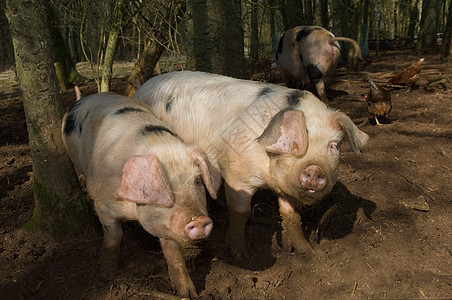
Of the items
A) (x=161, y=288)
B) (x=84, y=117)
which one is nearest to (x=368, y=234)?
(x=161, y=288)

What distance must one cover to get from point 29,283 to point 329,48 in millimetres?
6315

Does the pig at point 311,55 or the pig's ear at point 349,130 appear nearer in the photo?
the pig's ear at point 349,130

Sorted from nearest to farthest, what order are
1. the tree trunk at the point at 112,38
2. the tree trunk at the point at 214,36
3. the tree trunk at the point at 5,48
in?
the tree trunk at the point at 214,36 → the tree trunk at the point at 112,38 → the tree trunk at the point at 5,48

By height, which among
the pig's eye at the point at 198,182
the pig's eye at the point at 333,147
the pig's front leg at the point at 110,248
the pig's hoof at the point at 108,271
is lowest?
the pig's hoof at the point at 108,271

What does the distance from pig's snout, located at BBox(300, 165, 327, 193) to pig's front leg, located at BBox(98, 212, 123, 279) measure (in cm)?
146

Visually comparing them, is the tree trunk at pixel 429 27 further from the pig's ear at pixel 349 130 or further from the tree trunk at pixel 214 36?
the pig's ear at pixel 349 130

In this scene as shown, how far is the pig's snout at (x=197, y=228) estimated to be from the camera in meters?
2.51

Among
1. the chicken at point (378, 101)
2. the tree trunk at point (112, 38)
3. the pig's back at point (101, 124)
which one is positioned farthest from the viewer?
the tree trunk at point (112, 38)

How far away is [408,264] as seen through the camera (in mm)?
3307

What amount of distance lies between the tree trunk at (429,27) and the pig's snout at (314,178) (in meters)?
11.5

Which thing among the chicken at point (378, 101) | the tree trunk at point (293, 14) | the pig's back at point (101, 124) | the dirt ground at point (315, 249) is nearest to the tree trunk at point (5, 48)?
the tree trunk at point (293, 14)

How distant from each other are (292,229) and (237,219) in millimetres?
528

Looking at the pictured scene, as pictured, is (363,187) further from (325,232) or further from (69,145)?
(69,145)

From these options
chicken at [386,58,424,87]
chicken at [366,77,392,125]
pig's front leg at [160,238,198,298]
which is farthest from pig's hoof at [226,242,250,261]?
chicken at [386,58,424,87]
